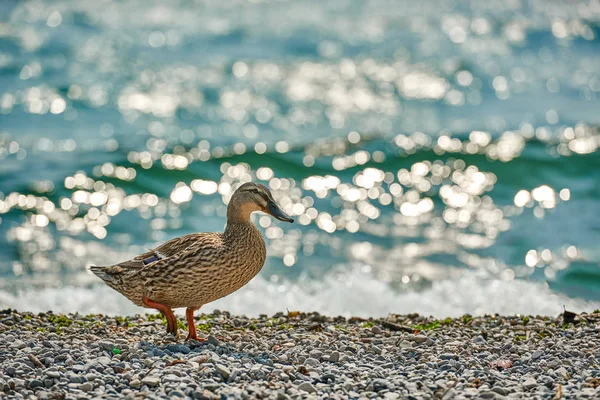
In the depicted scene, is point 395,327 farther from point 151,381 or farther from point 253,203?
point 151,381

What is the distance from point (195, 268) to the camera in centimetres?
705

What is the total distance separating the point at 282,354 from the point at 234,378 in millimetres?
825

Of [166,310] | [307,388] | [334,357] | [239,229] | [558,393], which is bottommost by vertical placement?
[307,388]

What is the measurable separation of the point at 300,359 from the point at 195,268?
1.21 meters

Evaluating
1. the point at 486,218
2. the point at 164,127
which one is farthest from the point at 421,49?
the point at 486,218

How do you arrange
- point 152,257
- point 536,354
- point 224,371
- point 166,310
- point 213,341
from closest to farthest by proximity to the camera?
point 224,371
point 536,354
point 213,341
point 166,310
point 152,257

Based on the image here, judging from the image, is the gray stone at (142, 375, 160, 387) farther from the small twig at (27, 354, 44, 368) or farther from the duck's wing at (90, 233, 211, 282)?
the duck's wing at (90, 233, 211, 282)

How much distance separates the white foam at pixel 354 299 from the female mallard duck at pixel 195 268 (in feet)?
10.9

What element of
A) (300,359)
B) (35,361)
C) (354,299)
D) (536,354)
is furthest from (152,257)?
(354,299)

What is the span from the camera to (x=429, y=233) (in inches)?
574

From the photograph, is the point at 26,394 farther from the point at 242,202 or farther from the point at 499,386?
the point at 499,386

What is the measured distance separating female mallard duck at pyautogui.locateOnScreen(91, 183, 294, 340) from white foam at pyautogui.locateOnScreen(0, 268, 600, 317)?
3319 millimetres

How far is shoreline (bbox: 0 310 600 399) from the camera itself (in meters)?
5.72

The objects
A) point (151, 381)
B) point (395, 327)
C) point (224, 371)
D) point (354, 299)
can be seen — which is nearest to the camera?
point (151, 381)
